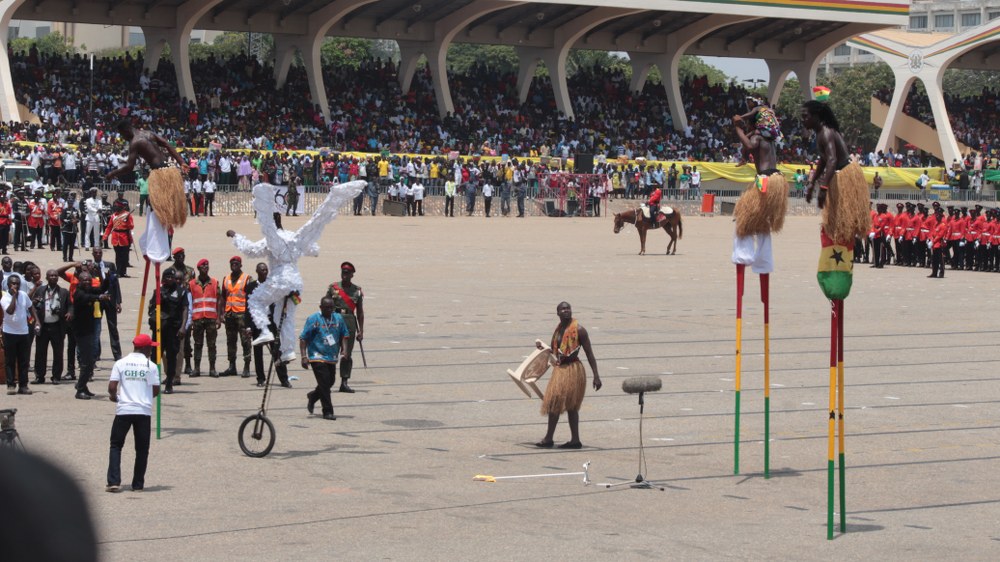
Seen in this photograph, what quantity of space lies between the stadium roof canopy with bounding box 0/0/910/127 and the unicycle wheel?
45.4 meters

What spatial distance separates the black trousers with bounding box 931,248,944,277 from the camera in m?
37.4

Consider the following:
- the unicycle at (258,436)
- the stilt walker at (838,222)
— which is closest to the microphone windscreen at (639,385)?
the stilt walker at (838,222)

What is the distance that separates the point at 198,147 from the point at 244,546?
149 ft

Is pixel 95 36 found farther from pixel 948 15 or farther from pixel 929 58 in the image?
pixel 948 15

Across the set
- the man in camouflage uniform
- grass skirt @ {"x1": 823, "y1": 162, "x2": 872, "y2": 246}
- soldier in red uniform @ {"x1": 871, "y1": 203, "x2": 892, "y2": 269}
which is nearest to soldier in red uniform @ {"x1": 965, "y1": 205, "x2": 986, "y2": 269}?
soldier in red uniform @ {"x1": 871, "y1": 203, "x2": 892, "y2": 269}

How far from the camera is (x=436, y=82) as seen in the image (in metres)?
67.8

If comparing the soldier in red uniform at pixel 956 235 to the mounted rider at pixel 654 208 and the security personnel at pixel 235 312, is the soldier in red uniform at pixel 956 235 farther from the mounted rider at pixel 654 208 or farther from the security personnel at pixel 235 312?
the security personnel at pixel 235 312

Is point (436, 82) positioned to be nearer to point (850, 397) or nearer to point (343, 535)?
point (850, 397)

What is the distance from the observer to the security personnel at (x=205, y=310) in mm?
19688

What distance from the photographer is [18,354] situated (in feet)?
59.3

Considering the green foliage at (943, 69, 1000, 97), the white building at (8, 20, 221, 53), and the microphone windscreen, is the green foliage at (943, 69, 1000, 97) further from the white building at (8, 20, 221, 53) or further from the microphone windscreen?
the microphone windscreen

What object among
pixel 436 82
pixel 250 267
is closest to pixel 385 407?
pixel 250 267

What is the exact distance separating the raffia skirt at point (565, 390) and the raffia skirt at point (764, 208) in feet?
7.76

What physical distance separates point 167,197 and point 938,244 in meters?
26.2
